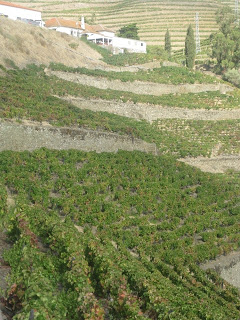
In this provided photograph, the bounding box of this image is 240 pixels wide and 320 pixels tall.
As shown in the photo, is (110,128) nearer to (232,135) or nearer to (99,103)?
(99,103)

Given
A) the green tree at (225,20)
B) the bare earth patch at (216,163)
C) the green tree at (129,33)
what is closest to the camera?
the bare earth patch at (216,163)

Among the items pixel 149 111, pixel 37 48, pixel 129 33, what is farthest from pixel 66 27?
pixel 149 111

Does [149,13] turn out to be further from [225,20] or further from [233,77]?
[233,77]

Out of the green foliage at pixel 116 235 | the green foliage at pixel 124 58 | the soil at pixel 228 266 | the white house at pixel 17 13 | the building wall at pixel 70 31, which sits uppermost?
the white house at pixel 17 13

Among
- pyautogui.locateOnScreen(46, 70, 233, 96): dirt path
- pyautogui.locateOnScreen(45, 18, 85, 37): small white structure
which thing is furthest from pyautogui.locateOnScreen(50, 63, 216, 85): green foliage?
pyautogui.locateOnScreen(45, 18, 85, 37): small white structure

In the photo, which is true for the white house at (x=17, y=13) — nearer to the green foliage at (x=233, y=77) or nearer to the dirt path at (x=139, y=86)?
the dirt path at (x=139, y=86)

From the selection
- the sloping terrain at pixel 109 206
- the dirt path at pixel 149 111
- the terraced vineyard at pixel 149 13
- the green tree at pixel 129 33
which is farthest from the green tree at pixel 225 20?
the sloping terrain at pixel 109 206

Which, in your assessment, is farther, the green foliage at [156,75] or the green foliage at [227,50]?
the green foliage at [227,50]

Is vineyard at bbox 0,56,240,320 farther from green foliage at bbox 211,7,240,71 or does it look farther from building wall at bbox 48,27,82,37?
building wall at bbox 48,27,82,37
